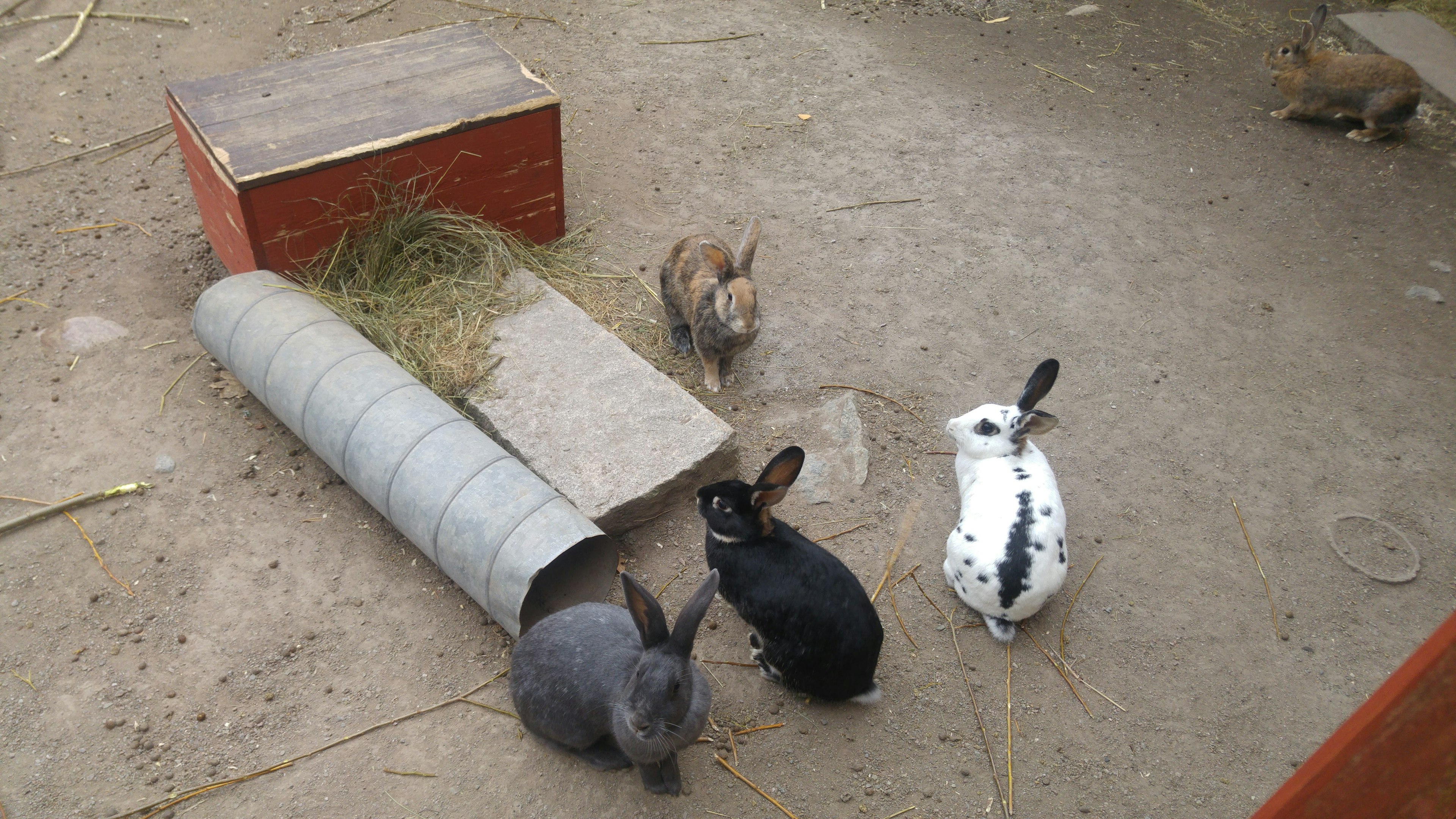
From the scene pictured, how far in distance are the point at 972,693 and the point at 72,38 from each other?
24.5 ft

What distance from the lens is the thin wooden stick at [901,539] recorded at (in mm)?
3777

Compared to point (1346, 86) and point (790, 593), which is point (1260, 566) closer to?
point (790, 593)

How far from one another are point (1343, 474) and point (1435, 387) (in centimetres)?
106

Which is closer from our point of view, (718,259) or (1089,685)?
(1089,685)

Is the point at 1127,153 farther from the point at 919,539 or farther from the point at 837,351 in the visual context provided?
the point at 919,539

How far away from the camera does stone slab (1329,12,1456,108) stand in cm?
740

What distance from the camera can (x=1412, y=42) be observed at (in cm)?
791

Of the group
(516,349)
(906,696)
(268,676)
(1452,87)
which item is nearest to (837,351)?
(516,349)

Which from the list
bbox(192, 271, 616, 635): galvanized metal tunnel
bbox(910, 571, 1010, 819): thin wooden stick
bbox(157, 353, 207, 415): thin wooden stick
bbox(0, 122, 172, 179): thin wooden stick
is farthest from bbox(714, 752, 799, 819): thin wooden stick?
bbox(0, 122, 172, 179): thin wooden stick

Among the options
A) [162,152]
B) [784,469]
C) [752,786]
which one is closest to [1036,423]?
[784,469]

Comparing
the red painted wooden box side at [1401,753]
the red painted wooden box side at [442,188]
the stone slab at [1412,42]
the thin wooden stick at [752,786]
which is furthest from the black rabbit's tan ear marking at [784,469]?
the stone slab at [1412,42]

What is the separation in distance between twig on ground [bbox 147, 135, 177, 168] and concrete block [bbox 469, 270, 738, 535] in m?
3.00

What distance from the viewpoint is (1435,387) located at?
492cm

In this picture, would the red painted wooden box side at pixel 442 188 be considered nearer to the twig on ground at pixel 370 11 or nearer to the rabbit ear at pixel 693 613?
the rabbit ear at pixel 693 613
